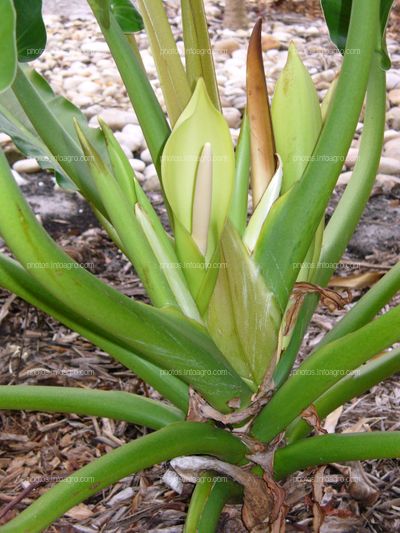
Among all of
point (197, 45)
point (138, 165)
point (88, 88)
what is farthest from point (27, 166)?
point (197, 45)

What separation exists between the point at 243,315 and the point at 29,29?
0.50 metres

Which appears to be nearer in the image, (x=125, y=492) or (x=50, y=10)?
(x=125, y=492)

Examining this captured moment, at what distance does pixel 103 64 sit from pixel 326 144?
244 centimetres

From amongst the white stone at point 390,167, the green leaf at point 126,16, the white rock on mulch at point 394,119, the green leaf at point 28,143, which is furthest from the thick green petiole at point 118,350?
the white rock on mulch at point 394,119

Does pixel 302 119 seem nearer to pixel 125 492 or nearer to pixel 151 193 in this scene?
pixel 125 492

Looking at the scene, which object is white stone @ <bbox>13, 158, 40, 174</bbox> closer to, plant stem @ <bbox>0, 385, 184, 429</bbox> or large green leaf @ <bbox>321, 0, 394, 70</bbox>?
large green leaf @ <bbox>321, 0, 394, 70</bbox>

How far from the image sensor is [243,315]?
89cm

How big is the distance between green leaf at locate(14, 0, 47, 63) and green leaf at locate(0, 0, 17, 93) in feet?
1.41

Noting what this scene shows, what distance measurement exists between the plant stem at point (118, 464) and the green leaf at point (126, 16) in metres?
0.59

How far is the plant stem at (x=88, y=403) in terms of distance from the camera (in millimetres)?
825

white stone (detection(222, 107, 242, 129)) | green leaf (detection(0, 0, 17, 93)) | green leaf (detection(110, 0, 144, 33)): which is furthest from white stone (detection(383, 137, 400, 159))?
green leaf (detection(0, 0, 17, 93))

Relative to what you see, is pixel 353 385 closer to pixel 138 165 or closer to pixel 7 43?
pixel 7 43

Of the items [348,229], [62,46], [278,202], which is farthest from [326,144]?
[62,46]

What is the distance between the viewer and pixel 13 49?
624mm
